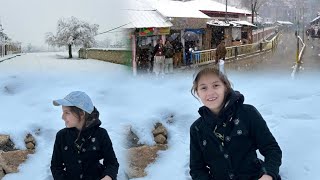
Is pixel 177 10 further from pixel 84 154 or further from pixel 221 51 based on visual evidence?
pixel 84 154

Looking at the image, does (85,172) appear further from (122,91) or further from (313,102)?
(313,102)

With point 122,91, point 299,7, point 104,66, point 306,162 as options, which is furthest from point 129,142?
point 299,7

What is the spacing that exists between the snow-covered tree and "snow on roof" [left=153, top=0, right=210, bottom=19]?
1.27 feet

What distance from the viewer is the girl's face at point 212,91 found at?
953 mm

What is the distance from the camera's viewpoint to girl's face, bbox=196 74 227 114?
953mm

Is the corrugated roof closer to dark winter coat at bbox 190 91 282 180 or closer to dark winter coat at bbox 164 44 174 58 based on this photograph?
dark winter coat at bbox 164 44 174 58

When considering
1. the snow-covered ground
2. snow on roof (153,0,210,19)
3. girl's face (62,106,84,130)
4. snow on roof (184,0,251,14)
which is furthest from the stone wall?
girl's face (62,106,84,130)

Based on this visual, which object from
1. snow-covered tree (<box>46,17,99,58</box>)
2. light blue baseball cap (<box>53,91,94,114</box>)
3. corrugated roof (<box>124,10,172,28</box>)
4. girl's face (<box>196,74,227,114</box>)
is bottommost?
light blue baseball cap (<box>53,91,94,114</box>)

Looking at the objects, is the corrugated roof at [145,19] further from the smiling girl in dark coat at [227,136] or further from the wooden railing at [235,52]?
the smiling girl in dark coat at [227,136]

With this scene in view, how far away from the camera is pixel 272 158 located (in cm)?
90

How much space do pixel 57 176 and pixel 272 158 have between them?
0.70 metres

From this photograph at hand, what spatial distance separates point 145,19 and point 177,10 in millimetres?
195

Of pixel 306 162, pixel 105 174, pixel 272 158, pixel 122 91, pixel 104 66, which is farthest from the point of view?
pixel 122 91

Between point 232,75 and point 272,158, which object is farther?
point 232,75
